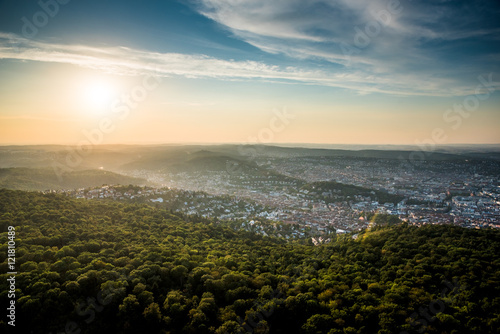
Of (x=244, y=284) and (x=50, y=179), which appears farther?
(x=50, y=179)

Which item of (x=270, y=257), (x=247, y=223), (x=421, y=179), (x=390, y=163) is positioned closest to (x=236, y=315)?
(x=270, y=257)

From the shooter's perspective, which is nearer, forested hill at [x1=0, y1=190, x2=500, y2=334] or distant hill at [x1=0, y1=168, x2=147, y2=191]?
forested hill at [x1=0, y1=190, x2=500, y2=334]

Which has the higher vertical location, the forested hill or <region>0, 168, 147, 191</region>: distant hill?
the forested hill

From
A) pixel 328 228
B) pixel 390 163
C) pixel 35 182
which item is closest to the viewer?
pixel 328 228

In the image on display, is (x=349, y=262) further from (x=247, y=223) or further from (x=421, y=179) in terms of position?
(x=421, y=179)
